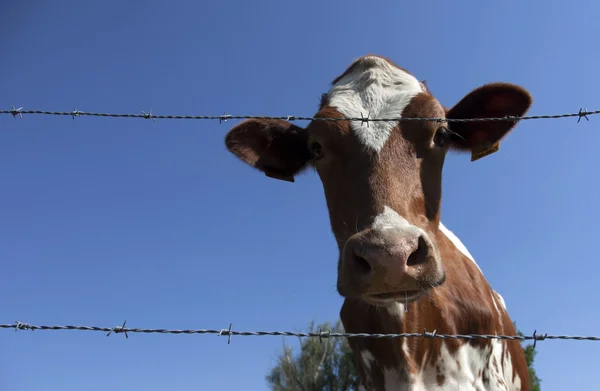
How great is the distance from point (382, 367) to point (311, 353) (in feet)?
73.4

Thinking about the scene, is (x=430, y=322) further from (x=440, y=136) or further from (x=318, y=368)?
(x=318, y=368)

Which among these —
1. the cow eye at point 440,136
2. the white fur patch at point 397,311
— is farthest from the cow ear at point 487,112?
the white fur patch at point 397,311

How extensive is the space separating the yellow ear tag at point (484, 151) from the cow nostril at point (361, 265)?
2261mm

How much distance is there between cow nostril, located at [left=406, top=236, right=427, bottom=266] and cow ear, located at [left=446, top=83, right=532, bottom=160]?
1.76m

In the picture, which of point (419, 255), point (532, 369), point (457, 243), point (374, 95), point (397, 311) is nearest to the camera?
point (419, 255)

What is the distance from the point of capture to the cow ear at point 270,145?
459 cm

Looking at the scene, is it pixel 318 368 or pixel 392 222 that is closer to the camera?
pixel 392 222

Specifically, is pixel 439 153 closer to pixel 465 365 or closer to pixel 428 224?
pixel 428 224

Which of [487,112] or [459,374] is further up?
[487,112]

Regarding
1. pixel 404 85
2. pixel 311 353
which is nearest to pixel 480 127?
pixel 404 85

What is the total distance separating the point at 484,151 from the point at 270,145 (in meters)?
1.96

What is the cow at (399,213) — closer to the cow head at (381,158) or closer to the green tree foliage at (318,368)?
the cow head at (381,158)

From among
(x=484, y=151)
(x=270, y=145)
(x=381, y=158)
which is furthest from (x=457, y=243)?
(x=381, y=158)

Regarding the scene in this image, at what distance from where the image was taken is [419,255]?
262cm
